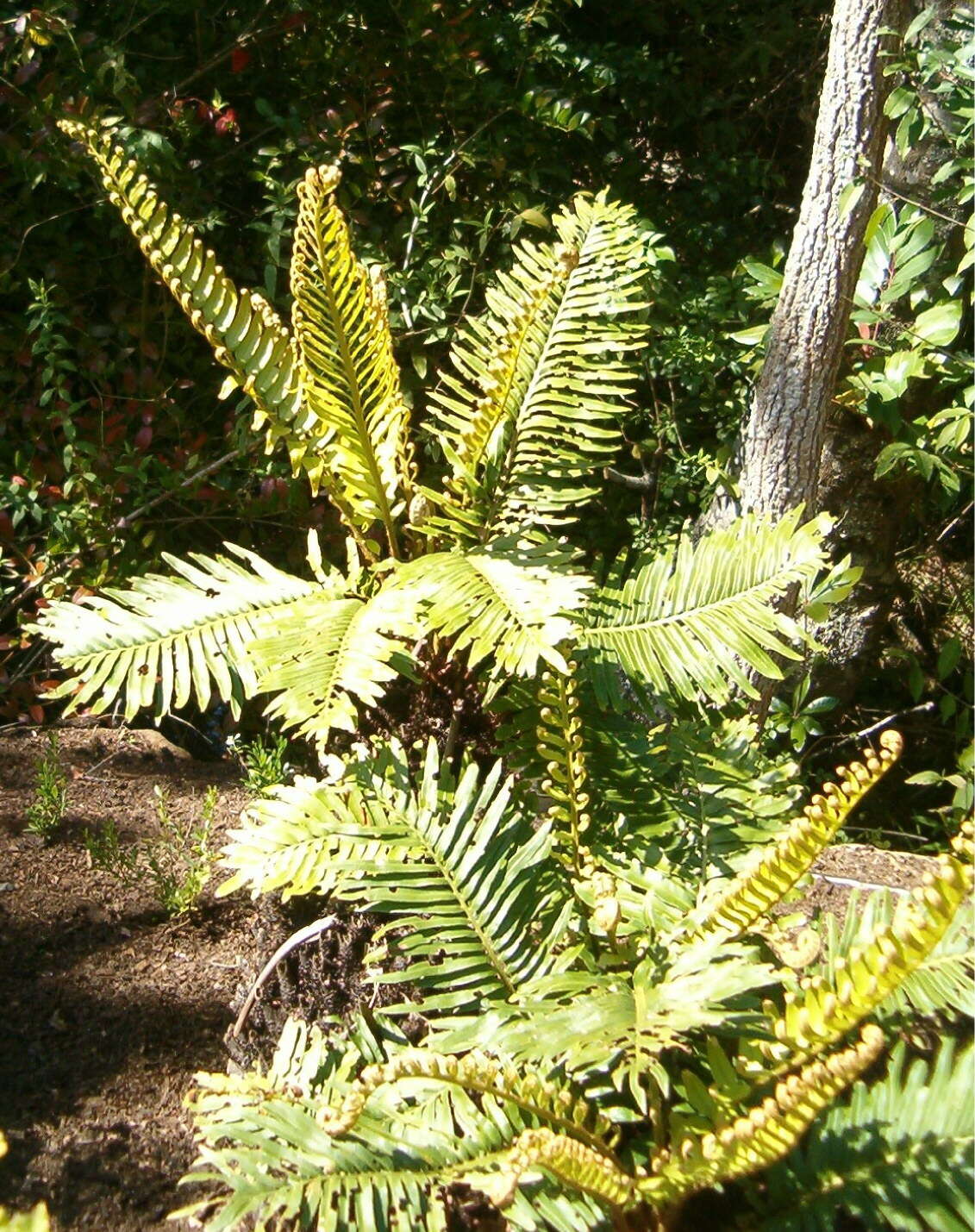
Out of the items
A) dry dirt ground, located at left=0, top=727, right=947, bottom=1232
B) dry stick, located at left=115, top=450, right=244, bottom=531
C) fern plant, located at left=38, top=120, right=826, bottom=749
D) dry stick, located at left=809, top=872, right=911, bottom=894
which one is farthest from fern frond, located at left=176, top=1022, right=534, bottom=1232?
dry stick, located at left=115, top=450, right=244, bottom=531

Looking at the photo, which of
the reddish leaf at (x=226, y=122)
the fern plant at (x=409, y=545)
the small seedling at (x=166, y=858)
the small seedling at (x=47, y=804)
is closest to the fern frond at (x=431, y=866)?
the fern plant at (x=409, y=545)

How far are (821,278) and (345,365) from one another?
1.28 m

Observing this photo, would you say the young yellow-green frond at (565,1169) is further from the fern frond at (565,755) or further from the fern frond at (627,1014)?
the fern frond at (565,755)

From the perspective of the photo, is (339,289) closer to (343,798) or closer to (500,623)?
(500,623)

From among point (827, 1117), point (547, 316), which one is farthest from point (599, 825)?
point (547, 316)

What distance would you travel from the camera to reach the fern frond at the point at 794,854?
5.09 feet

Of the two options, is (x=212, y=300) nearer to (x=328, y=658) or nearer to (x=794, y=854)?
(x=328, y=658)

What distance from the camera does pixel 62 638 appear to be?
78.0 inches

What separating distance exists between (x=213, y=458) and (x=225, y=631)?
1774mm

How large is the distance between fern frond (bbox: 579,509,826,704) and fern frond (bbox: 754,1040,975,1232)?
641mm

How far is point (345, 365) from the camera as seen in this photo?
7.15ft

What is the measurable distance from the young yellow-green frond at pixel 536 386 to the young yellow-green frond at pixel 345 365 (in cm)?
12

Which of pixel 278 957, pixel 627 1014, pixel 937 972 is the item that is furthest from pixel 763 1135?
pixel 278 957

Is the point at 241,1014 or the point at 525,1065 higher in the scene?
the point at 525,1065
